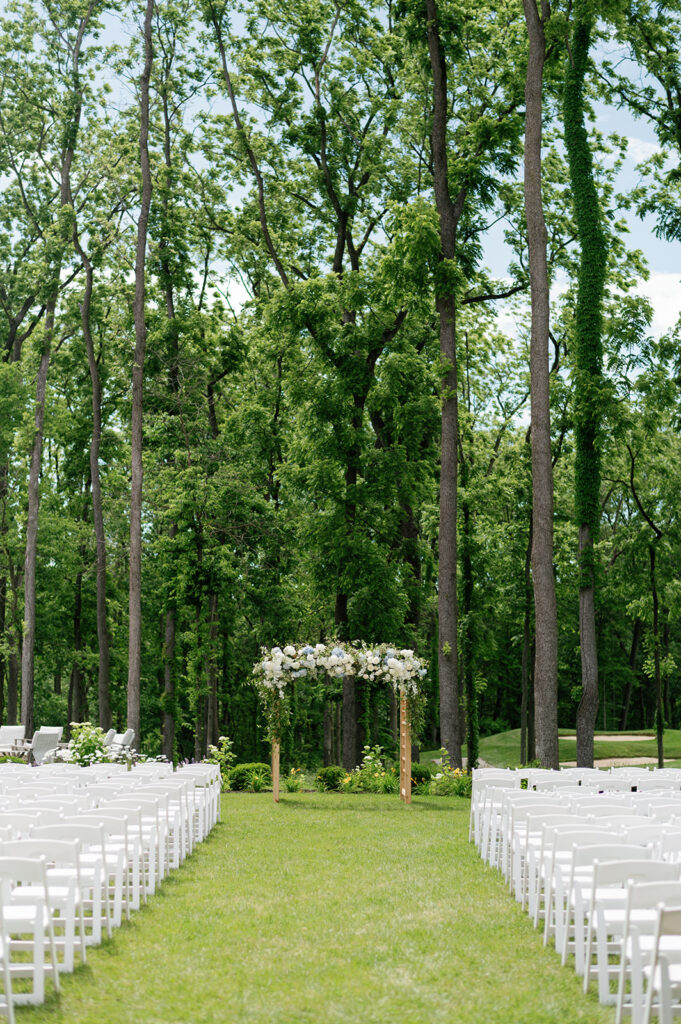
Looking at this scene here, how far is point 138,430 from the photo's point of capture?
26.5 m

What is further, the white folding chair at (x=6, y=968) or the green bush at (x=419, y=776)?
the green bush at (x=419, y=776)

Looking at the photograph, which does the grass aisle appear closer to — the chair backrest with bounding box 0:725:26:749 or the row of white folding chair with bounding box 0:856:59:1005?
the row of white folding chair with bounding box 0:856:59:1005

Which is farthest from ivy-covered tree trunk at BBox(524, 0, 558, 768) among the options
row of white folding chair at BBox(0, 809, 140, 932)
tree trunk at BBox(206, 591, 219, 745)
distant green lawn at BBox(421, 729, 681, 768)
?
distant green lawn at BBox(421, 729, 681, 768)

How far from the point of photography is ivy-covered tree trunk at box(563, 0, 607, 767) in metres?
22.6

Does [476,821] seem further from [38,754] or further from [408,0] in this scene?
[408,0]

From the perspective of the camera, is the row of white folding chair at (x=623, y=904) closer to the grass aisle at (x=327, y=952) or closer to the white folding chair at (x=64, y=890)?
the grass aisle at (x=327, y=952)

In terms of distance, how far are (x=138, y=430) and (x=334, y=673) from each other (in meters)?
10.3

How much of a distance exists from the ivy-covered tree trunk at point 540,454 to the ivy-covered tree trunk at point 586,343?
90.0 inches

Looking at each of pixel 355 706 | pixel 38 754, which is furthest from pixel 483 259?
pixel 38 754

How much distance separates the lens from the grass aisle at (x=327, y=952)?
6141mm

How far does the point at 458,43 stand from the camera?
24484mm

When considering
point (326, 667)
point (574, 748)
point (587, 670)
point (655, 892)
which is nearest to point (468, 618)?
point (587, 670)

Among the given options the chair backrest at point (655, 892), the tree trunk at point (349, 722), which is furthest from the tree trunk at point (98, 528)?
the chair backrest at point (655, 892)

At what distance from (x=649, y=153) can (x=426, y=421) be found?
329 inches
